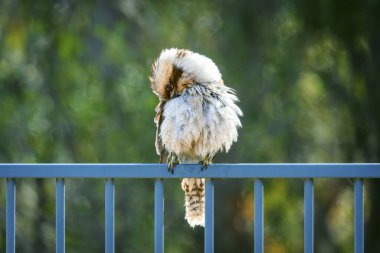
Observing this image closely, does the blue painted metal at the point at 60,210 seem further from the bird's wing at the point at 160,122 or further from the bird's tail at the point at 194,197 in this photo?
the bird's wing at the point at 160,122

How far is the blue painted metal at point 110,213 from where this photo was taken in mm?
2227

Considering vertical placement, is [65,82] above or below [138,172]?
above

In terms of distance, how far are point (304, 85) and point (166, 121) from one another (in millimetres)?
3678

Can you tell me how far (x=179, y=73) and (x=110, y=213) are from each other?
127cm

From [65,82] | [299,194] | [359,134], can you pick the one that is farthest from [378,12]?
[65,82]

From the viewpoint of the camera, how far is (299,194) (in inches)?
249

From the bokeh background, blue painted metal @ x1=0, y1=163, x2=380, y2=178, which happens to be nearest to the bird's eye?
blue painted metal @ x1=0, y1=163, x2=380, y2=178

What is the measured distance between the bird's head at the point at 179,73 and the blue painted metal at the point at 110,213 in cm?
114

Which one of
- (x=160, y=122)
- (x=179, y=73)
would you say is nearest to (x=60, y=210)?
(x=160, y=122)

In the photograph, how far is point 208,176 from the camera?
2250 millimetres

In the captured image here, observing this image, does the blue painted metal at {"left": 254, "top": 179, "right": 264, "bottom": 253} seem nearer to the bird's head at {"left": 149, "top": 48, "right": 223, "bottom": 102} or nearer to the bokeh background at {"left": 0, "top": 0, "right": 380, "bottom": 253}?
the bird's head at {"left": 149, "top": 48, "right": 223, "bottom": 102}

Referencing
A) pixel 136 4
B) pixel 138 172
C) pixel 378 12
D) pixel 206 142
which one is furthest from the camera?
pixel 136 4

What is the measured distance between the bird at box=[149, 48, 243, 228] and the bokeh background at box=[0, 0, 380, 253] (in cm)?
313

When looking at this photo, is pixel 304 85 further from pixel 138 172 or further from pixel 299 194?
pixel 138 172
